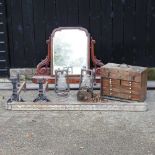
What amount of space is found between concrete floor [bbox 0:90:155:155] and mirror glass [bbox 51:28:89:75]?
1.56 metres

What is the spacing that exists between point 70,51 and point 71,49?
45 millimetres

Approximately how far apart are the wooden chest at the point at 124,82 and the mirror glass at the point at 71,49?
36.6 inches

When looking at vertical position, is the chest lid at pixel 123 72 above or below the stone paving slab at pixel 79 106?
above

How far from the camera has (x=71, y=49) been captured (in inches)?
380

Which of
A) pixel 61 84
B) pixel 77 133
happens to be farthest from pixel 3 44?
pixel 77 133

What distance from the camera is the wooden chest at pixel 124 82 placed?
8.50 m

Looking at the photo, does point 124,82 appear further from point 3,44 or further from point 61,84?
point 3,44

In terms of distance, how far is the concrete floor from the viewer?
271 inches

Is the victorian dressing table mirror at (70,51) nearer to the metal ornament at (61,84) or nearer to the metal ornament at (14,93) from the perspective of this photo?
the metal ornament at (61,84)

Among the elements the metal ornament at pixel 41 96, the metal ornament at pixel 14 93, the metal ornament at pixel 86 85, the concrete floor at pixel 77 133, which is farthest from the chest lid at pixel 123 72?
the metal ornament at pixel 14 93

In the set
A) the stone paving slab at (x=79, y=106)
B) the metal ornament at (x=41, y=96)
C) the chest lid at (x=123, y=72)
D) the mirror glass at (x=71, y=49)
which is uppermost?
the mirror glass at (x=71, y=49)

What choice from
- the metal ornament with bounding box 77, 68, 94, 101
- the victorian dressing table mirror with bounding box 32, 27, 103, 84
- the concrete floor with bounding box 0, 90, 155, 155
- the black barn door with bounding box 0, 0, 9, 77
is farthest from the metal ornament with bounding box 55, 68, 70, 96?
the black barn door with bounding box 0, 0, 9, 77

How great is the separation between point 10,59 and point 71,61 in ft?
4.65

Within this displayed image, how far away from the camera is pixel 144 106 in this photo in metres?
8.36
